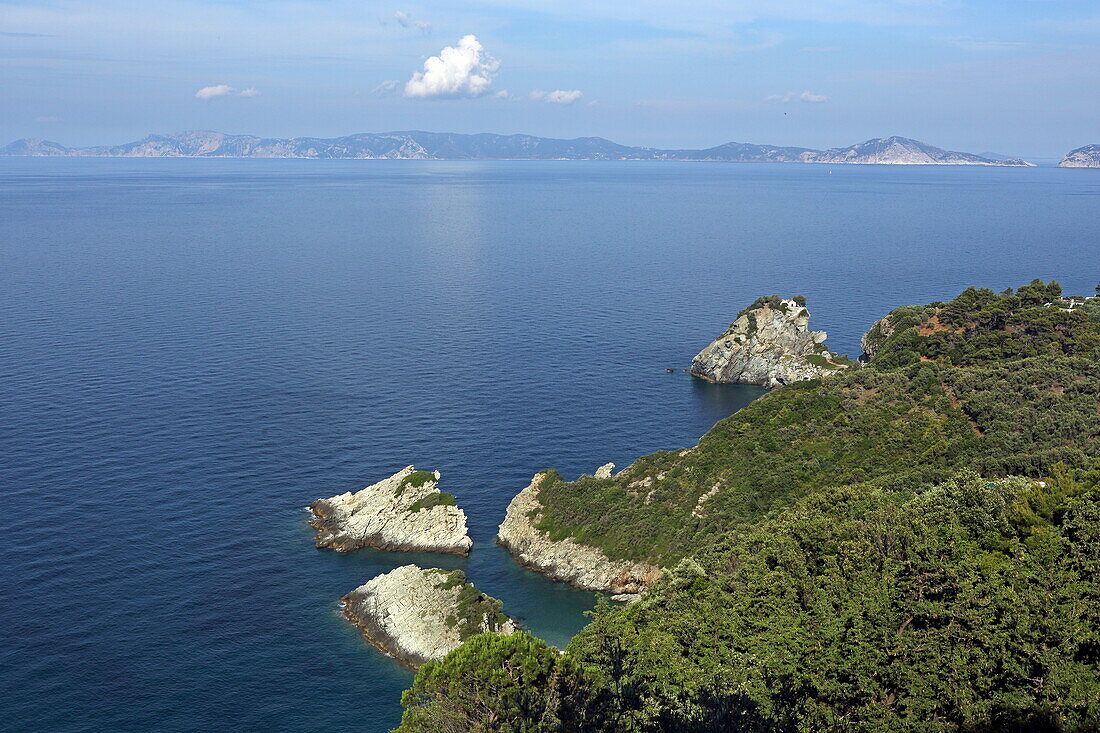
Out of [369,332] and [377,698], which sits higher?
[369,332]

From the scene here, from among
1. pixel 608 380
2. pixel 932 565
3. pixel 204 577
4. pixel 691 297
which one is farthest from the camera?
pixel 691 297

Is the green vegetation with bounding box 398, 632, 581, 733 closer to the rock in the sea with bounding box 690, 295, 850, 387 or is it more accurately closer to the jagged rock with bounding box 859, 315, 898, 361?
the jagged rock with bounding box 859, 315, 898, 361

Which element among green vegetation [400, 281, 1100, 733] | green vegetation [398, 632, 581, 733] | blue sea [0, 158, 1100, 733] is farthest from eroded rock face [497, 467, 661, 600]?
A: green vegetation [398, 632, 581, 733]

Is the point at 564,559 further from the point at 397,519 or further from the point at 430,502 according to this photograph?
the point at 397,519

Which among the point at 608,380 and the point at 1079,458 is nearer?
the point at 1079,458

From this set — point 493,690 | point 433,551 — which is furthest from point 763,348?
point 493,690

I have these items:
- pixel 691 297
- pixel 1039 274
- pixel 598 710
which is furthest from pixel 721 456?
pixel 1039 274

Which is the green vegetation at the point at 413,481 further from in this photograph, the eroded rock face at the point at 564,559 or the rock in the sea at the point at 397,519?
the eroded rock face at the point at 564,559

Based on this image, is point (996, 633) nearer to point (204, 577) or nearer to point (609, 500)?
point (609, 500)
